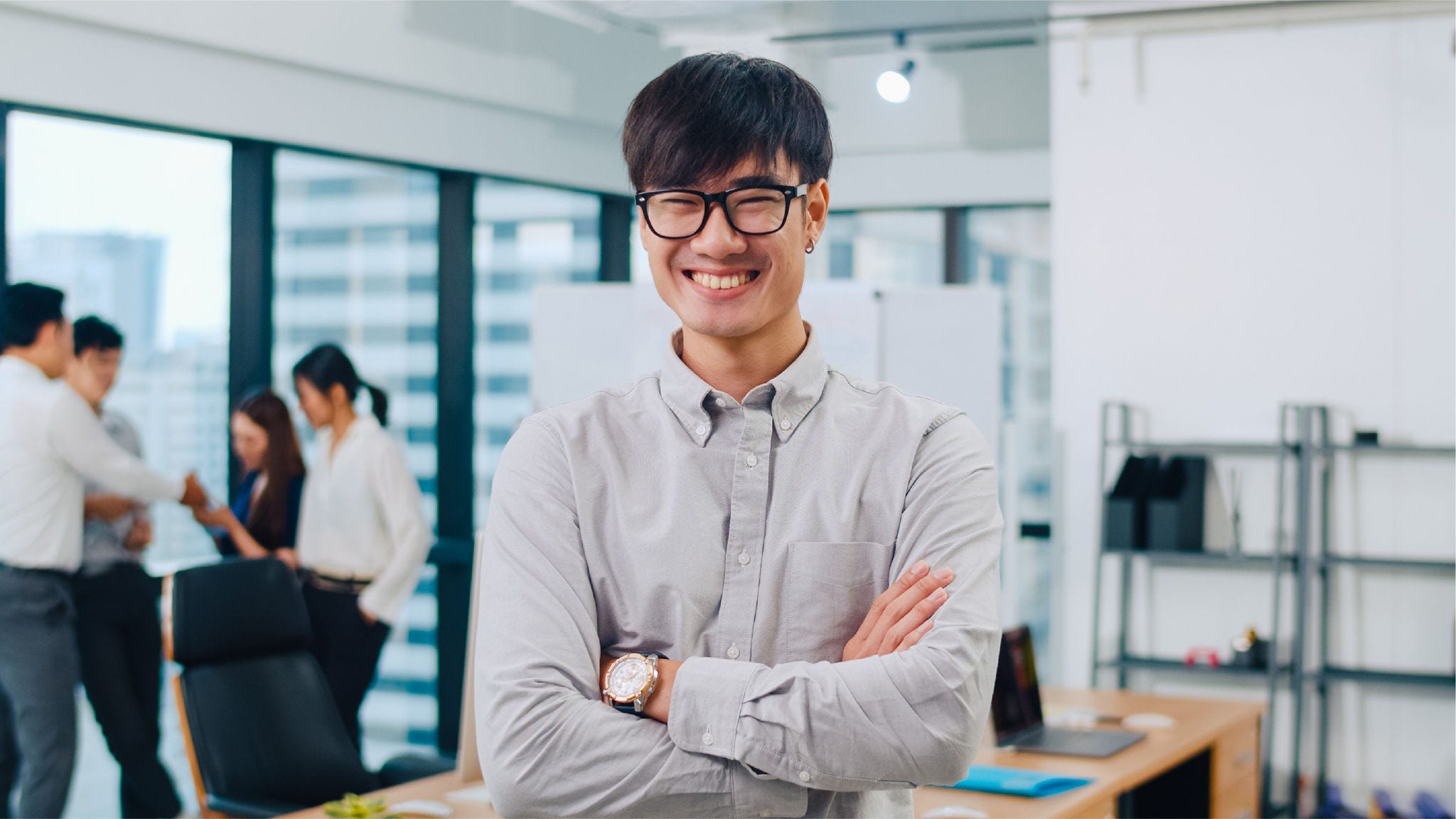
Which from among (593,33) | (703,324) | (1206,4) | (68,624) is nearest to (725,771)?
(703,324)

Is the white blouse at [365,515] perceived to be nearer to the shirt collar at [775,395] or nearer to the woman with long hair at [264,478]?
the woman with long hair at [264,478]

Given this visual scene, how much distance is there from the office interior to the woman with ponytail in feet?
1.13

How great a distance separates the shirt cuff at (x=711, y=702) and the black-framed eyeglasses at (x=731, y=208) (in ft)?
1.37

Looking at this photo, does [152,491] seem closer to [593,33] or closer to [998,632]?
[593,33]

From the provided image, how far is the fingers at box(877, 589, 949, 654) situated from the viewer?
135 cm

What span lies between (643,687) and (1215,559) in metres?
3.81

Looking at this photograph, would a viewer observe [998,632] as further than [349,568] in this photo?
No

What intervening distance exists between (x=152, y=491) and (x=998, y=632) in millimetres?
3345

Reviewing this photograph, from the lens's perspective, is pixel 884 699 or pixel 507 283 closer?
pixel 884 699

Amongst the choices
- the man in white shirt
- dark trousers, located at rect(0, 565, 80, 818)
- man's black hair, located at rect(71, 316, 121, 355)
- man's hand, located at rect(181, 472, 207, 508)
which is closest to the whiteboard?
man's hand, located at rect(181, 472, 207, 508)

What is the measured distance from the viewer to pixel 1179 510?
4801 mm

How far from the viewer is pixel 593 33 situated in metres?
5.85

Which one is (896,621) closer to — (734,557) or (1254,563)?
(734,557)

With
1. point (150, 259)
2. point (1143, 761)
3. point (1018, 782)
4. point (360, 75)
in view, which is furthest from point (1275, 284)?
point (150, 259)
